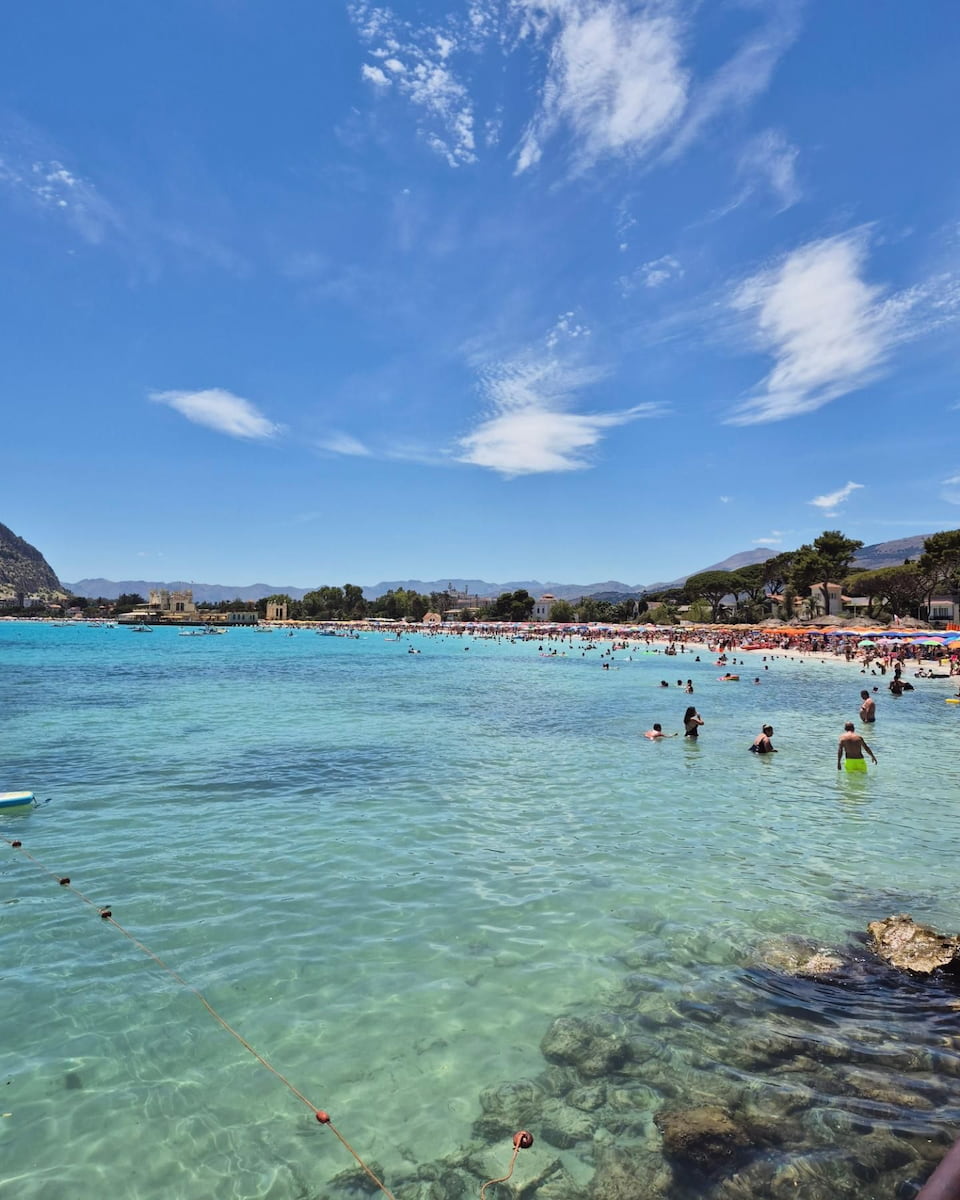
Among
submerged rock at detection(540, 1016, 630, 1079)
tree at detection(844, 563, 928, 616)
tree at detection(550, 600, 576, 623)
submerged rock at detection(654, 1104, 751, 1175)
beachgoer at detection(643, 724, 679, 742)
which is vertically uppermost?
tree at detection(844, 563, 928, 616)

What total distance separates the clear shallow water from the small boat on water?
43cm

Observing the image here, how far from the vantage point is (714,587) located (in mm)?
141750

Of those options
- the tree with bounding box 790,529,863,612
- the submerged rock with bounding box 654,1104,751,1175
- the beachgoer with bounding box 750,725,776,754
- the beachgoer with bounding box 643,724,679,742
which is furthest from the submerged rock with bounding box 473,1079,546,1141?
the tree with bounding box 790,529,863,612

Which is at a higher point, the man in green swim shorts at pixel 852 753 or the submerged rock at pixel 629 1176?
the man in green swim shorts at pixel 852 753

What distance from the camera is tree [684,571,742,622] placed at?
13850 cm

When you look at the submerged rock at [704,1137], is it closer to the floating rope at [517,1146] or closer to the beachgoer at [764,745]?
the floating rope at [517,1146]

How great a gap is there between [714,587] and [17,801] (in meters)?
141

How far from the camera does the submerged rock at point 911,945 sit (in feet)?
21.8

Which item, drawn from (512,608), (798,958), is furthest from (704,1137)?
(512,608)

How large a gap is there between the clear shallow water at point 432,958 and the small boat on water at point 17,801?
427 millimetres

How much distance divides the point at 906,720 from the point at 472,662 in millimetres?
42751

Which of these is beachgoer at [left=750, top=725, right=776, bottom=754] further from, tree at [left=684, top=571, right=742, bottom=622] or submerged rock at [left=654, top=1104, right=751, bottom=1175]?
tree at [left=684, top=571, right=742, bottom=622]

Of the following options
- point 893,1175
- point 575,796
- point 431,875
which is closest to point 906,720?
point 575,796

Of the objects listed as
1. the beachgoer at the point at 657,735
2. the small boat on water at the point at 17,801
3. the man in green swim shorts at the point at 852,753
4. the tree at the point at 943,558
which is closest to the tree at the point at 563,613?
the tree at the point at 943,558
